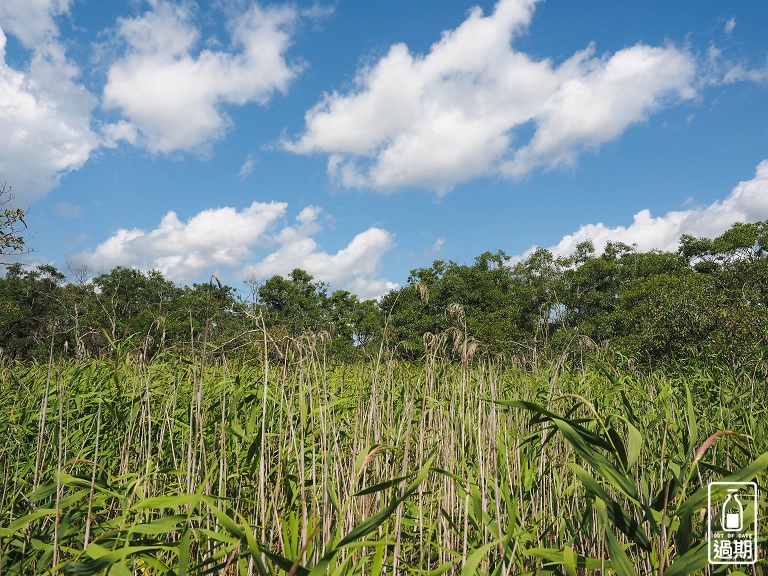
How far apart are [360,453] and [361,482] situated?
2.92 feet

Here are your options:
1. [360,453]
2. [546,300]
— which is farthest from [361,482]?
[546,300]

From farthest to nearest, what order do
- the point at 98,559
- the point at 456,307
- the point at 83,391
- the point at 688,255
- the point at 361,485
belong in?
the point at 688,255 → the point at 83,391 → the point at 361,485 → the point at 456,307 → the point at 98,559

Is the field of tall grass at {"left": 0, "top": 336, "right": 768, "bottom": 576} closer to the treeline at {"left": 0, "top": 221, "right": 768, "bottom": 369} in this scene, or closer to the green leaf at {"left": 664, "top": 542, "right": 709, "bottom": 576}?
the green leaf at {"left": 664, "top": 542, "right": 709, "bottom": 576}

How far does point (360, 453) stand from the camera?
4.87ft

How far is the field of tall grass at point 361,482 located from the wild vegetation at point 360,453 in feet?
0.05

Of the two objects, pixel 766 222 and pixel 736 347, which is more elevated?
pixel 766 222

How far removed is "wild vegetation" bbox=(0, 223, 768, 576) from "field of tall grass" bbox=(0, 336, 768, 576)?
0.05 feet

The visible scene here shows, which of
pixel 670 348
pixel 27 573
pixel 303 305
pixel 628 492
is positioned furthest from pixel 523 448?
pixel 303 305

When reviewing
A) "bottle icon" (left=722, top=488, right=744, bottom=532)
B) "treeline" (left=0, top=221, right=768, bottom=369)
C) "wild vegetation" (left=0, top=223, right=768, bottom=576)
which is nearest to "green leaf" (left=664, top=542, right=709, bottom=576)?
"wild vegetation" (left=0, top=223, right=768, bottom=576)

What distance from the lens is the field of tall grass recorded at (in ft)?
3.82

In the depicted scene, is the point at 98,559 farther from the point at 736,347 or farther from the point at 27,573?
the point at 736,347

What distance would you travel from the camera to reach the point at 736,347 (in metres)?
7.86

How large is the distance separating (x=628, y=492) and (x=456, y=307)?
1.06 m

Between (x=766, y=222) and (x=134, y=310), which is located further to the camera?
(x=134, y=310)
